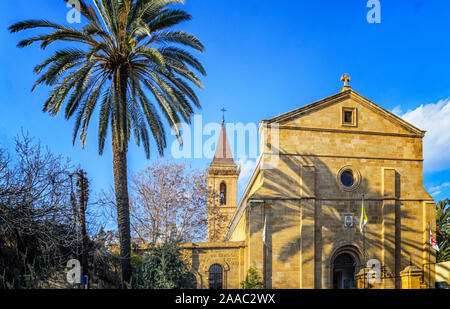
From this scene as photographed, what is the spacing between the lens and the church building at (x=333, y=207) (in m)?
21.5

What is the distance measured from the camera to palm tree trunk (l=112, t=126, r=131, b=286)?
1647cm

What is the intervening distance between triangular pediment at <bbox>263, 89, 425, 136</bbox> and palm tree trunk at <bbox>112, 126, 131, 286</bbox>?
8.69 meters

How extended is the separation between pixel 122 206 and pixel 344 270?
1254cm

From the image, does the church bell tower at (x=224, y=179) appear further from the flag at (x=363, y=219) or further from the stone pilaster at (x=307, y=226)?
the flag at (x=363, y=219)

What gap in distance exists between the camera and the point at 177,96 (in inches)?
679

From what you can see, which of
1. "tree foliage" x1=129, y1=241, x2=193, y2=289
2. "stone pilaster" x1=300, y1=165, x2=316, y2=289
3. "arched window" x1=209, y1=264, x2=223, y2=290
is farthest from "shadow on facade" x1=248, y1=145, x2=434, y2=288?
"tree foliage" x1=129, y1=241, x2=193, y2=289

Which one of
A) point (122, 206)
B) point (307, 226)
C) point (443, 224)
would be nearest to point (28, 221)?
point (122, 206)

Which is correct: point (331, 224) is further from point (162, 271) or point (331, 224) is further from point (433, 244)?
point (162, 271)

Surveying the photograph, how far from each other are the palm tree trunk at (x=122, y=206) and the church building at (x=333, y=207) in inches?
218

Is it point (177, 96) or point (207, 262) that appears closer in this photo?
point (177, 96)
